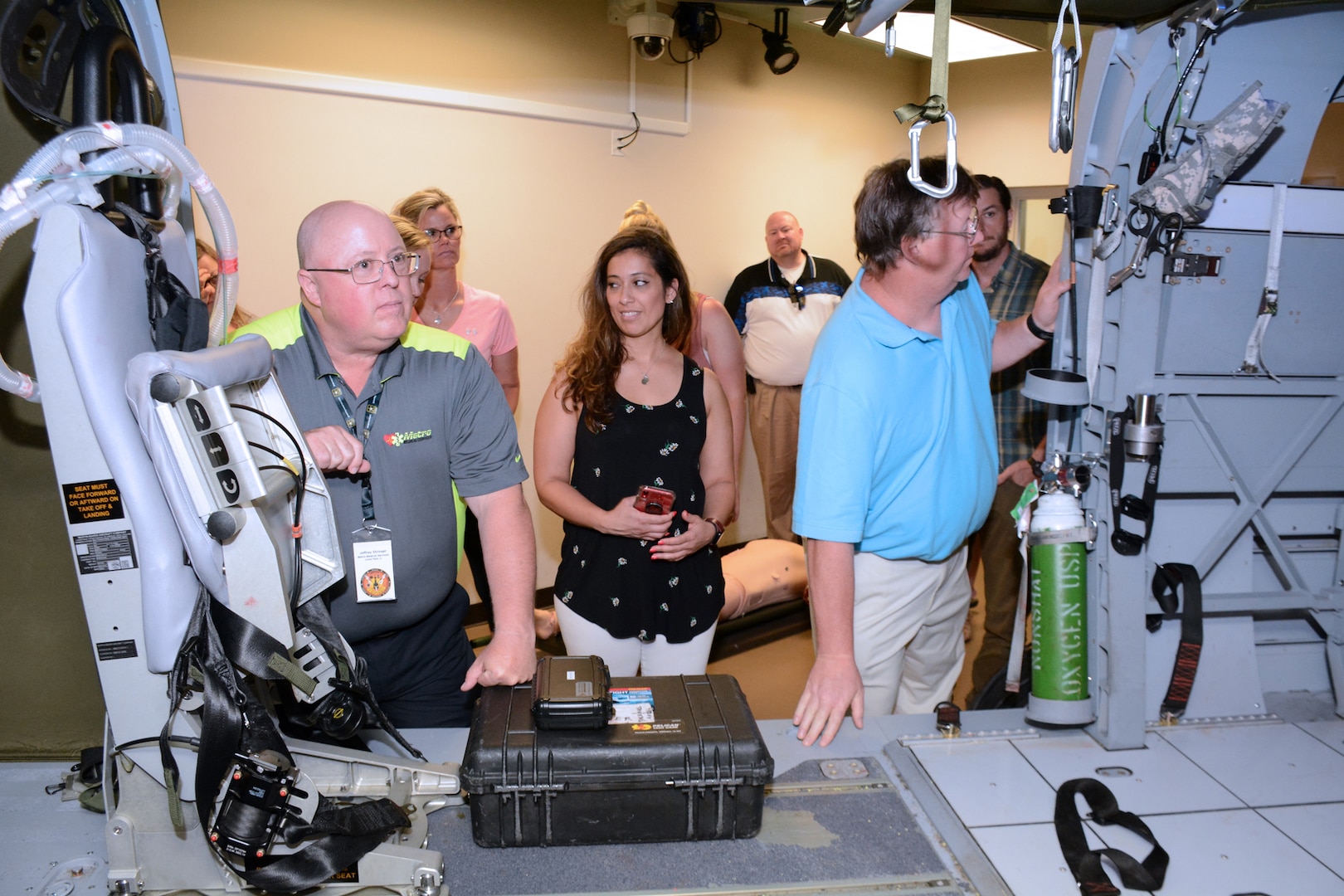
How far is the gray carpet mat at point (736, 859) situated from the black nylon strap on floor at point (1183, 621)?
732 mm

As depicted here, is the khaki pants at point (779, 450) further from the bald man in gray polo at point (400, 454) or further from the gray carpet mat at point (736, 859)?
the gray carpet mat at point (736, 859)

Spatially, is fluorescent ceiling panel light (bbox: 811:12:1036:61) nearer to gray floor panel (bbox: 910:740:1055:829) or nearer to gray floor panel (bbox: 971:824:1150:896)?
gray floor panel (bbox: 910:740:1055:829)

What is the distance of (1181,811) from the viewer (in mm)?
1646

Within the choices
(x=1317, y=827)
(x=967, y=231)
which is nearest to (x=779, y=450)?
(x=967, y=231)

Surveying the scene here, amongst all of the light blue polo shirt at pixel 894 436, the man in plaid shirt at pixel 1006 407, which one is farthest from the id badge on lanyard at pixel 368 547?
the man in plaid shirt at pixel 1006 407

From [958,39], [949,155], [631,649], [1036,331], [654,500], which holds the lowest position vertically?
[631,649]

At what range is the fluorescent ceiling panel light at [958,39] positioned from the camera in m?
4.72

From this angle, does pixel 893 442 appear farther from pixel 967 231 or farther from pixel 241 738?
pixel 241 738

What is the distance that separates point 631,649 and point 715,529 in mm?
420

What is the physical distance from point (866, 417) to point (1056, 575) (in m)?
0.51

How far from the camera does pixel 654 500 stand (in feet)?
8.30

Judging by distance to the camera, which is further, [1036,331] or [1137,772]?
[1036,331]

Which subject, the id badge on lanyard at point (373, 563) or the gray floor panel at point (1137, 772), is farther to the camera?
the id badge on lanyard at point (373, 563)

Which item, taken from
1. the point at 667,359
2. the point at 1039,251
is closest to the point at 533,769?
the point at 667,359
